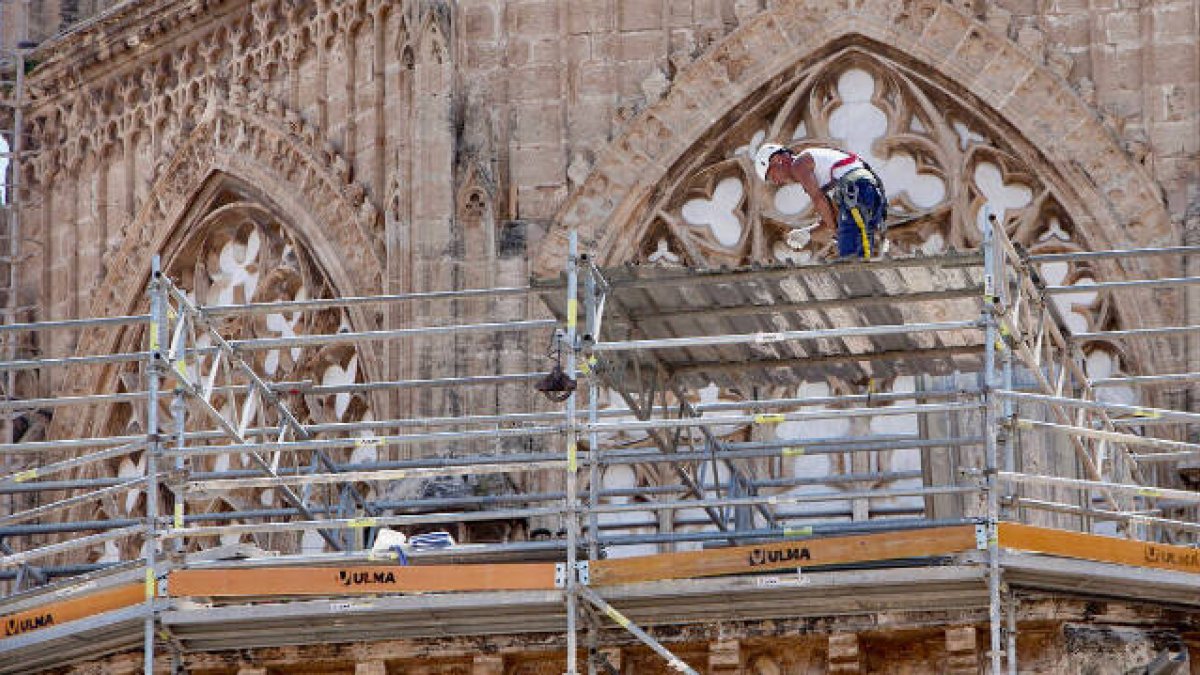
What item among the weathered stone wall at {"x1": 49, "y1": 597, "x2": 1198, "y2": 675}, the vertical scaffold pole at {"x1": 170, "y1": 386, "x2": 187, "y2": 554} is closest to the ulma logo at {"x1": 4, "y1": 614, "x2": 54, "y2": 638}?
the weathered stone wall at {"x1": 49, "y1": 597, "x2": 1198, "y2": 675}

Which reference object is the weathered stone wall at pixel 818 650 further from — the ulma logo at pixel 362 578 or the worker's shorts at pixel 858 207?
the worker's shorts at pixel 858 207

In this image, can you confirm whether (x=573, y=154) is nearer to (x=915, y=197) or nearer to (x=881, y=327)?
(x=915, y=197)

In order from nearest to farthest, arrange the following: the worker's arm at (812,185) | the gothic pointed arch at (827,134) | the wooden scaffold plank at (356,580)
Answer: the wooden scaffold plank at (356,580) < the worker's arm at (812,185) < the gothic pointed arch at (827,134)

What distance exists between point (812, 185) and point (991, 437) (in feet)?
9.16

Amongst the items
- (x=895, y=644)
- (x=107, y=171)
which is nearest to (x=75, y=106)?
(x=107, y=171)

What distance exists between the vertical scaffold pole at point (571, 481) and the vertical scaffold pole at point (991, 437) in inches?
100

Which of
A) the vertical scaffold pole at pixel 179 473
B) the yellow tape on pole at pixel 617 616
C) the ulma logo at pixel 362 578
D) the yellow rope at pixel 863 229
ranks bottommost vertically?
the yellow tape on pole at pixel 617 616

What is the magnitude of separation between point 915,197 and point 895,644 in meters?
6.65

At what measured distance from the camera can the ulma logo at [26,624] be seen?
24766mm

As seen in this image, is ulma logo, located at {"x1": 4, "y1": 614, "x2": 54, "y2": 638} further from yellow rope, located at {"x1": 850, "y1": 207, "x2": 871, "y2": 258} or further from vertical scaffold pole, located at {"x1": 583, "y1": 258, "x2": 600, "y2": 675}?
yellow rope, located at {"x1": 850, "y1": 207, "x2": 871, "y2": 258}

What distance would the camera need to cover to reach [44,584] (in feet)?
89.2

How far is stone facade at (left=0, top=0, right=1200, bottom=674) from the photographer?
96.1ft

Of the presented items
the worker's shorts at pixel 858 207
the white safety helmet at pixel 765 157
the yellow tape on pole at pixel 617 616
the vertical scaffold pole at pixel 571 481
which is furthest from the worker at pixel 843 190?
the yellow tape on pole at pixel 617 616

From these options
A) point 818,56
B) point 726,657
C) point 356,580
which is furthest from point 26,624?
point 818,56
